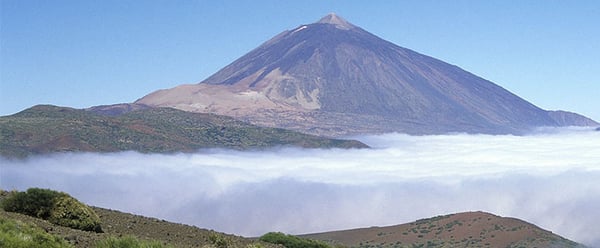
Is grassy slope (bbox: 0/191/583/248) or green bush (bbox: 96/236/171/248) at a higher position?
green bush (bbox: 96/236/171/248)

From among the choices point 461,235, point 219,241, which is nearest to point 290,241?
point 219,241

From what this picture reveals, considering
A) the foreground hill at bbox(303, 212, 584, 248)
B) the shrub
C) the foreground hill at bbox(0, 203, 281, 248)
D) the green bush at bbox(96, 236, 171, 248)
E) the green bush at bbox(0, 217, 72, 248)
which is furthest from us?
the foreground hill at bbox(303, 212, 584, 248)

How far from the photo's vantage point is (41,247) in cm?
1507

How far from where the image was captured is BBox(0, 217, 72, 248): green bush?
1466 cm

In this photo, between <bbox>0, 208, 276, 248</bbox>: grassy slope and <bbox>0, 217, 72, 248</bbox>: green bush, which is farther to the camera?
<bbox>0, 208, 276, 248</bbox>: grassy slope

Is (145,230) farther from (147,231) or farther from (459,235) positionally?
(459,235)

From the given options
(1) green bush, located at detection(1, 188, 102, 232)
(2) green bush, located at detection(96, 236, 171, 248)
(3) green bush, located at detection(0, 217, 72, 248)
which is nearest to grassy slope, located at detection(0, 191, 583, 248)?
(1) green bush, located at detection(1, 188, 102, 232)

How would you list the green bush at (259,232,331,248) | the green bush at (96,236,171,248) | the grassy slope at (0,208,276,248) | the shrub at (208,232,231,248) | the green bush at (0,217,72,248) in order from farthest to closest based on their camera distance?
the green bush at (259,232,331,248) < the shrub at (208,232,231,248) < the grassy slope at (0,208,276,248) < the green bush at (96,236,171,248) < the green bush at (0,217,72,248)

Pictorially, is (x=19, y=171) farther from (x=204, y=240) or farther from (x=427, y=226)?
(x=204, y=240)

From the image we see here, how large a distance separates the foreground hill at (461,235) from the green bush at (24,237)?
182 feet

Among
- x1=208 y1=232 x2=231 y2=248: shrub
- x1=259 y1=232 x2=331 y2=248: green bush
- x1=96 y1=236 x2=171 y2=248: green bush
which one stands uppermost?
x1=96 y1=236 x2=171 y2=248: green bush

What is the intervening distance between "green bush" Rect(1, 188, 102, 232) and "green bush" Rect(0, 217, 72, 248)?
3.35 meters

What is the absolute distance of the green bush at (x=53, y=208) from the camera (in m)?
20.5

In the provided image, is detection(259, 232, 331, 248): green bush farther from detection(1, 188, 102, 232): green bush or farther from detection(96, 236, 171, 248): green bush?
detection(96, 236, 171, 248): green bush
